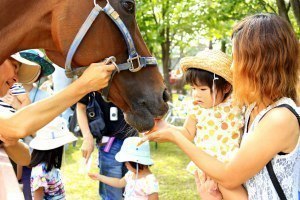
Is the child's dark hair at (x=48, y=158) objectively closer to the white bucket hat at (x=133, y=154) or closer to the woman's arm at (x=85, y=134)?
the woman's arm at (x=85, y=134)

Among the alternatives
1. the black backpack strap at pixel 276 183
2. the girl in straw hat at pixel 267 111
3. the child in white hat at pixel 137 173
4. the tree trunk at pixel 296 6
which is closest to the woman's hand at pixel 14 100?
the child in white hat at pixel 137 173

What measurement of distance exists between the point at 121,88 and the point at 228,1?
774cm

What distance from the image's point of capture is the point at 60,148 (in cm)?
421

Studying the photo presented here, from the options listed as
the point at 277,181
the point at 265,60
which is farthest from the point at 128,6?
the point at 277,181

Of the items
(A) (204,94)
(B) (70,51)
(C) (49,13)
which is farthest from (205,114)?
(C) (49,13)

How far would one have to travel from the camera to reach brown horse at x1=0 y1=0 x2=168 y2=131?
98.0 inches

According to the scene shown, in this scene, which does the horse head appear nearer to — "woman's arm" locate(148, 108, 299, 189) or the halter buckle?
the halter buckle

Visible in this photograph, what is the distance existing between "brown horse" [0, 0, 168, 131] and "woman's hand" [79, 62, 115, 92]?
241 millimetres

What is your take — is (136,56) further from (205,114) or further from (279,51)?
(279,51)

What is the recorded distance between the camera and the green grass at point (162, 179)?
681 cm

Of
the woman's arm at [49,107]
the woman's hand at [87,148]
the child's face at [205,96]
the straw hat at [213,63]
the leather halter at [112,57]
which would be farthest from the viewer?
the woman's hand at [87,148]

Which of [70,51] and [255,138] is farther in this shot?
[70,51]

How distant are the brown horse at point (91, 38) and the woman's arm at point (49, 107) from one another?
13.2 inches

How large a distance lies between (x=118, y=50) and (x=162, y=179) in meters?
5.44
